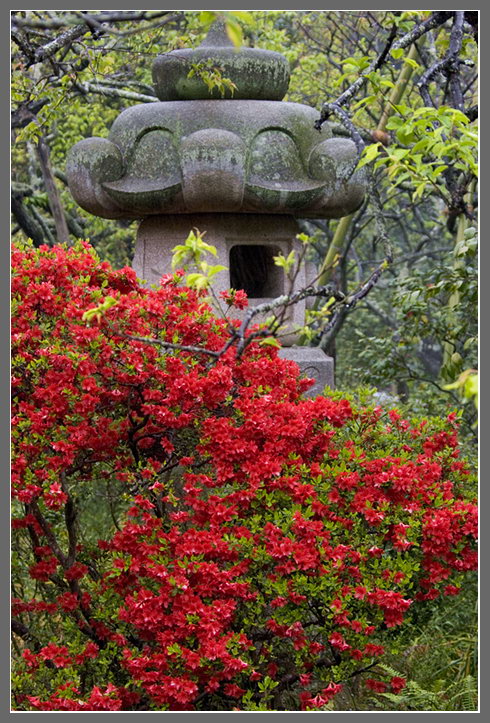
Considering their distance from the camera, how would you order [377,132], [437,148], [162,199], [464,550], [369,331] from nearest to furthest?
1. [437,148]
2. [464,550]
3. [162,199]
4. [377,132]
5. [369,331]

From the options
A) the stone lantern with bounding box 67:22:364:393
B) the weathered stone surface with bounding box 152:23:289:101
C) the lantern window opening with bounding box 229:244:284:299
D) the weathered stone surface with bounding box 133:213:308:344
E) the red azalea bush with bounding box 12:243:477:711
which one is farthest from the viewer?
the lantern window opening with bounding box 229:244:284:299

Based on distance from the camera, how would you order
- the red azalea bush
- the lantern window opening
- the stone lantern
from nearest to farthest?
the red azalea bush → the stone lantern → the lantern window opening

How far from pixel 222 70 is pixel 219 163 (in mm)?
673

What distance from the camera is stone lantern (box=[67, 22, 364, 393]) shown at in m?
4.90

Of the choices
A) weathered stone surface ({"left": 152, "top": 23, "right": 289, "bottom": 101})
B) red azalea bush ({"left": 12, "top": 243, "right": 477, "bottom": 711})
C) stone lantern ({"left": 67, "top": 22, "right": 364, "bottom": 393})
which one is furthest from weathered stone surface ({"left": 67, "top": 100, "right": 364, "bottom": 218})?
red azalea bush ({"left": 12, "top": 243, "right": 477, "bottom": 711})

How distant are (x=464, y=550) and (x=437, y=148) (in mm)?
1577

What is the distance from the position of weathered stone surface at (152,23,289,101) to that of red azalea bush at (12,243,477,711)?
186cm

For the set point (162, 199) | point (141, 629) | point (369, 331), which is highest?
point (162, 199)

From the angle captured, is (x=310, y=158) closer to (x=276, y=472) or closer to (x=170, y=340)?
(x=170, y=340)

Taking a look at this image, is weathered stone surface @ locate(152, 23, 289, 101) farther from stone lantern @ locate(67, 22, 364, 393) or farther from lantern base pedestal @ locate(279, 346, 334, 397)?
lantern base pedestal @ locate(279, 346, 334, 397)

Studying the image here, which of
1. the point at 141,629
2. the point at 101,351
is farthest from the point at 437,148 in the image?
the point at 141,629

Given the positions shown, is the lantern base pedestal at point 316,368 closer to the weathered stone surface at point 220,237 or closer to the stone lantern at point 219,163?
the stone lantern at point 219,163

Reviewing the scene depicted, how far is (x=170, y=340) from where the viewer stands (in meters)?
3.52

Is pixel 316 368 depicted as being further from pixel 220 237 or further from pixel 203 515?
pixel 203 515
